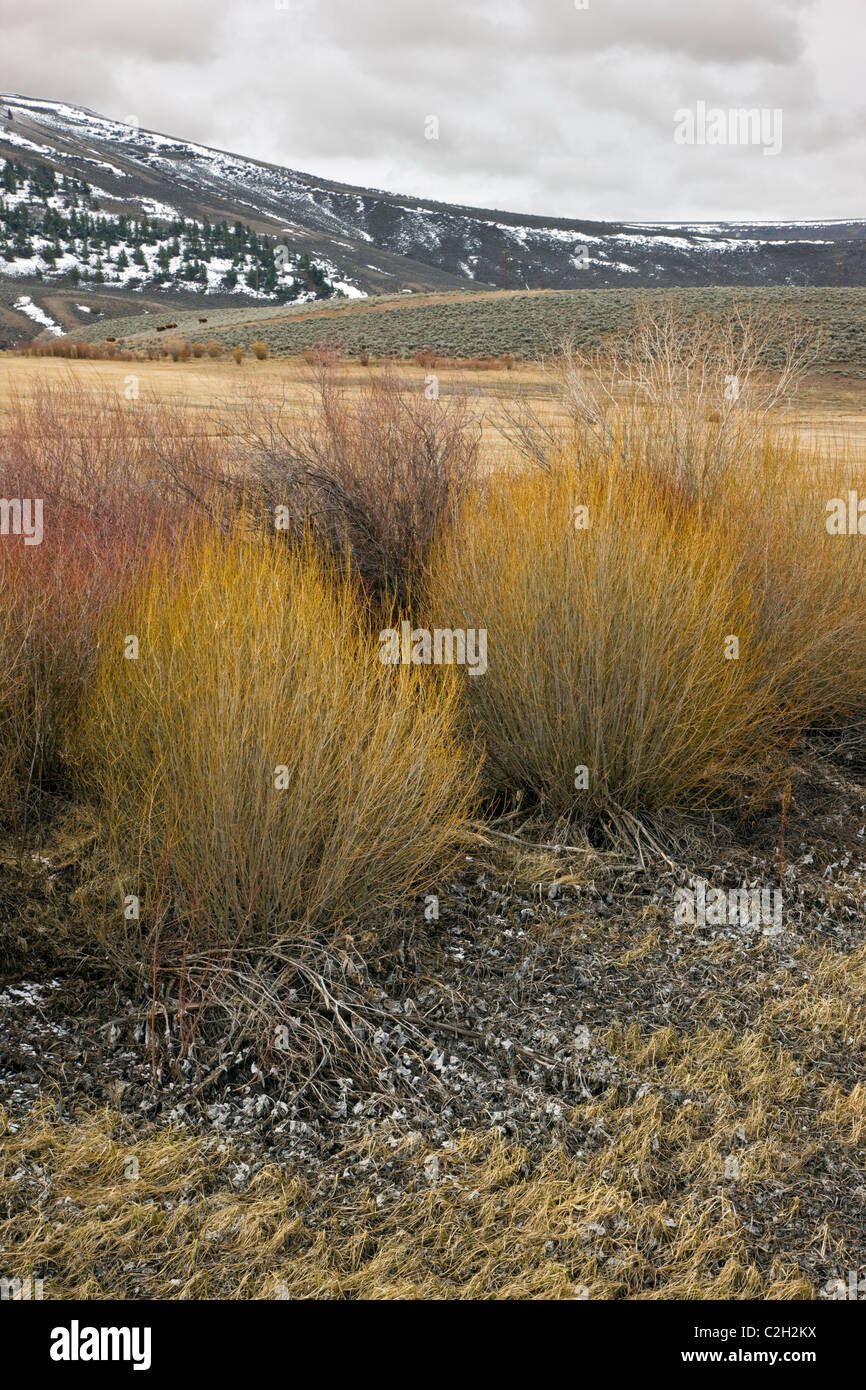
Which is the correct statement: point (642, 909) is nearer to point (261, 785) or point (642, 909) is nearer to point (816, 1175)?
point (816, 1175)

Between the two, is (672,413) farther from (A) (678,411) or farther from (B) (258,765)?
(B) (258,765)

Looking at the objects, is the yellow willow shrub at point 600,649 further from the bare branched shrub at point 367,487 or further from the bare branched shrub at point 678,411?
the bare branched shrub at point 367,487

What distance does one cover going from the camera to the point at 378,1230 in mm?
3312

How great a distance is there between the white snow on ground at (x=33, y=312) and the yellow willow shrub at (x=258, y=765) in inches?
4276

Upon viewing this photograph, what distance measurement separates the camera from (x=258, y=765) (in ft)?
13.9

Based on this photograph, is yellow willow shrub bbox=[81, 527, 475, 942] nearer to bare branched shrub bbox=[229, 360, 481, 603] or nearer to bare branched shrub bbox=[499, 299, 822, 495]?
bare branched shrub bbox=[229, 360, 481, 603]

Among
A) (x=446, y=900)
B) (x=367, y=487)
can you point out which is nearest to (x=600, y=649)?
(x=446, y=900)

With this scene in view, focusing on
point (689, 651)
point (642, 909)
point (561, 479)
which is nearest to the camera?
point (642, 909)

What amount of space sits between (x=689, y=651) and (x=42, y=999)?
12.0ft

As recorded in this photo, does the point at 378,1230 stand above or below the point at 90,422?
below

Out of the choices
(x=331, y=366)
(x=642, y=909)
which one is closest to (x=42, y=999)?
(x=642, y=909)

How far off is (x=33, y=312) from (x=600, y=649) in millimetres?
115794

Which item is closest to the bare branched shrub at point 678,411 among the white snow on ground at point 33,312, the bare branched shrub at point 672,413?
the bare branched shrub at point 672,413

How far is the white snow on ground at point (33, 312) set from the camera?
4144 inches
